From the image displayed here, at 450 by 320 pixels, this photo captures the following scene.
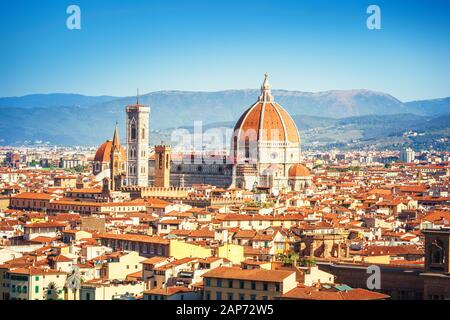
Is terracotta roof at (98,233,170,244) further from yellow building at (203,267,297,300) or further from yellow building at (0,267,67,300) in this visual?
yellow building at (203,267,297,300)

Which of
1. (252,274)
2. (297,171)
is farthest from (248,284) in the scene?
(297,171)

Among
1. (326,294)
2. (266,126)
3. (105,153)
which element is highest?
(266,126)

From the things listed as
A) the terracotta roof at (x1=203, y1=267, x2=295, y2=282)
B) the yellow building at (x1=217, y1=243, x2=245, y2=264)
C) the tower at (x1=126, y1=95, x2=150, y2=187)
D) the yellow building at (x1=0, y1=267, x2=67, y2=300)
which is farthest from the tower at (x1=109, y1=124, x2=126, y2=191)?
the terracotta roof at (x1=203, y1=267, x2=295, y2=282)

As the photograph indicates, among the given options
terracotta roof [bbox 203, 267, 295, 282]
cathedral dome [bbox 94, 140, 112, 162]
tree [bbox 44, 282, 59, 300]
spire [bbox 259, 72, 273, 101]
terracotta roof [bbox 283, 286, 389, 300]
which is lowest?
tree [bbox 44, 282, 59, 300]

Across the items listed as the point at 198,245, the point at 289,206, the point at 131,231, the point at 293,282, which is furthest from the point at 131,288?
the point at 289,206

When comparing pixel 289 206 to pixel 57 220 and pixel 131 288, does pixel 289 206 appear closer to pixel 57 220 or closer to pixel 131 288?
pixel 57 220

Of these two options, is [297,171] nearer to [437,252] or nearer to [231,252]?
[231,252]
